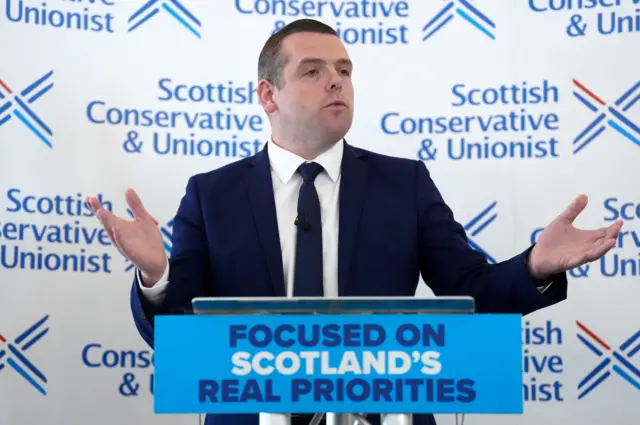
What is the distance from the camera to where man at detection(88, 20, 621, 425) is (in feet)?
7.29

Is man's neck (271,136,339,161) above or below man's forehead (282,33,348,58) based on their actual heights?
below

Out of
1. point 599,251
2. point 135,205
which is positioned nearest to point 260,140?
point 135,205

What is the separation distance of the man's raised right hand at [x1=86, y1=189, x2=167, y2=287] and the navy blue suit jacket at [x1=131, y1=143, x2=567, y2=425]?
307mm

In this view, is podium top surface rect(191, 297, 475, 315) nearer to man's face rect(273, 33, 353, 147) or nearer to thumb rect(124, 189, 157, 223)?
thumb rect(124, 189, 157, 223)

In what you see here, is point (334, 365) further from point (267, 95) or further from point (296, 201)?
point (267, 95)

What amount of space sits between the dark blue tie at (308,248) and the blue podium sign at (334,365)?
2.48ft

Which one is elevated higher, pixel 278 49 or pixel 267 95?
pixel 278 49

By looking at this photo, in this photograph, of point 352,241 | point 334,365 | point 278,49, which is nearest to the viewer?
point 334,365

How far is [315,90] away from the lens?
2578 mm

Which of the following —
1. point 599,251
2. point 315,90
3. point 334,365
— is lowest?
point 334,365

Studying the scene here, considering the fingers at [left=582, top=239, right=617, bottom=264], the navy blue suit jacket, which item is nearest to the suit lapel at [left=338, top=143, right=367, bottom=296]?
the navy blue suit jacket

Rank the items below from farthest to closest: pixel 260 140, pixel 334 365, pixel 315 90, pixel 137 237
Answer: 1. pixel 260 140
2. pixel 315 90
3. pixel 137 237
4. pixel 334 365

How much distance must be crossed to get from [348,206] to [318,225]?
0.47 feet

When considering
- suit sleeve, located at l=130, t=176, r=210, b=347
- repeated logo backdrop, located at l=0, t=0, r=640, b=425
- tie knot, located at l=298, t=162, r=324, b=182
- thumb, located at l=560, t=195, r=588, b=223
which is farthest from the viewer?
repeated logo backdrop, located at l=0, t=0, r=640, b=425
